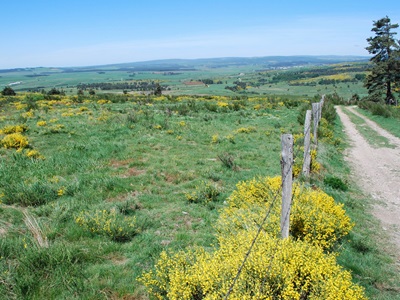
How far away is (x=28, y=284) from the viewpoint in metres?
4.41

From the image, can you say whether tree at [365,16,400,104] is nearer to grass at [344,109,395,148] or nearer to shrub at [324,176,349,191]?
grass at [344,109,395,148]

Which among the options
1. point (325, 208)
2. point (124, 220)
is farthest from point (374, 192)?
point (124, 220)

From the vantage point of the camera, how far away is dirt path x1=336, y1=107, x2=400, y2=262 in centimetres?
754

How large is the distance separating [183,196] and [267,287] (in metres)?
4.98

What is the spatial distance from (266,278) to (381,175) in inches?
372

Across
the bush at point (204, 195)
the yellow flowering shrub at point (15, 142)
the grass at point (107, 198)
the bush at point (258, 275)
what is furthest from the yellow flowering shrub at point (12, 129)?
the bush at point (258, 275)

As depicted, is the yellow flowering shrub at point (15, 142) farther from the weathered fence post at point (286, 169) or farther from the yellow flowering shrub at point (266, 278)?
the weathered fence post at point (286, 169)

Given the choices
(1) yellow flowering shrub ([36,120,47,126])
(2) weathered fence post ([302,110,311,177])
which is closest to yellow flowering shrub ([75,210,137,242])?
(2) weathered fence post ([302,110,311,177])

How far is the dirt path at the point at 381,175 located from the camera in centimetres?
754

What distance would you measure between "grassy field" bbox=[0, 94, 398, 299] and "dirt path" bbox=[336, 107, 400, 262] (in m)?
0.54

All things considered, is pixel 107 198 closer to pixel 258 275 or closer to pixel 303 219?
pixel 303 219

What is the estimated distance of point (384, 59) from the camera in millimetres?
39312

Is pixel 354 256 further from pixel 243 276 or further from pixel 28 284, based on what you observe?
pixel 28 284

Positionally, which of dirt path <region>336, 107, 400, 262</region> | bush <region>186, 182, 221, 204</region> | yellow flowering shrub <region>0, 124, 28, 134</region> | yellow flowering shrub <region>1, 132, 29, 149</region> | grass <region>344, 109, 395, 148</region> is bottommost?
dirt path <region>336, 107, 400, 262</region>
